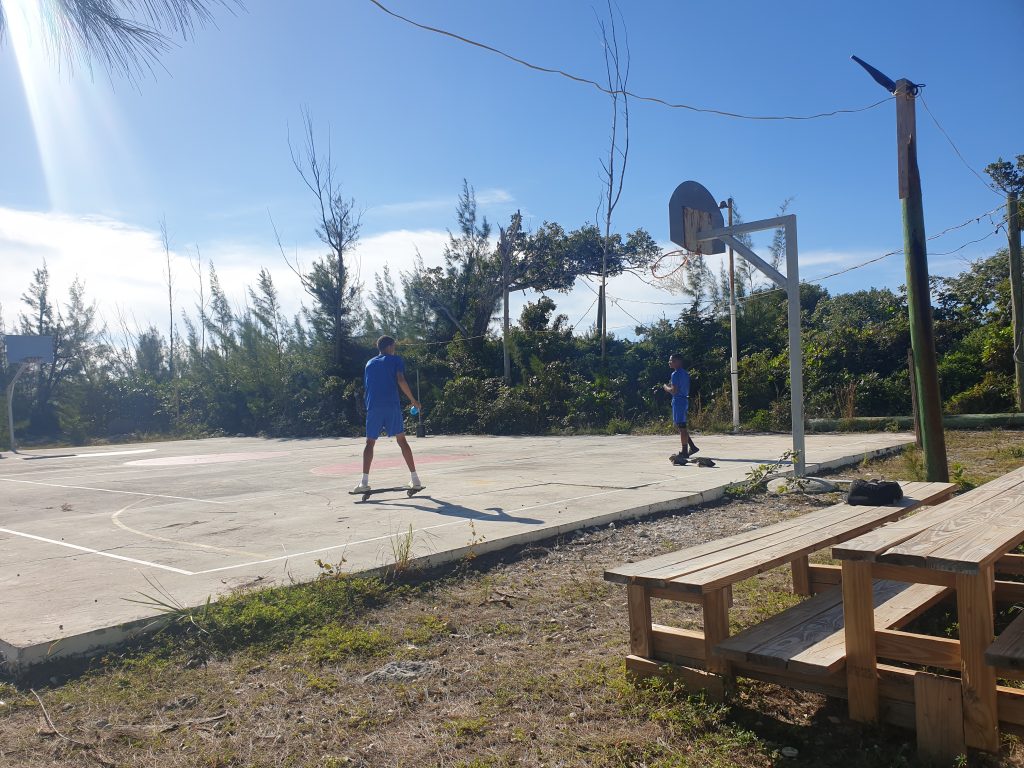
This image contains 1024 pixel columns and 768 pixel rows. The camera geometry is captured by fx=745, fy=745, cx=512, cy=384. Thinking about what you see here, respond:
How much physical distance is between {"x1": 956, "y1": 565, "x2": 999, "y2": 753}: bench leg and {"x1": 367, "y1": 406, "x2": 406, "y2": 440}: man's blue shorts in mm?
6677

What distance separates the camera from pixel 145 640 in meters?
3.91

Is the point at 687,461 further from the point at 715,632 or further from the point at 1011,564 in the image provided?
the point at 715,632

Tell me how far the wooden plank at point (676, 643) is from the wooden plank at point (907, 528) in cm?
73

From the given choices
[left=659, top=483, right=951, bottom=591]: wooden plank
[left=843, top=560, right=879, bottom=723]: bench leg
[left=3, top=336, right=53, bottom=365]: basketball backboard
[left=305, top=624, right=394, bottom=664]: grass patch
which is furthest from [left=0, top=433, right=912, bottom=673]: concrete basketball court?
[left=3, top=336, right=53, bottom=365]: basketball backboard

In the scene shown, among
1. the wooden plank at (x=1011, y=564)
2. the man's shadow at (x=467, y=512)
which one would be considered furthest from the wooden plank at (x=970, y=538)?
the man's shadow at (x=467, y=512)

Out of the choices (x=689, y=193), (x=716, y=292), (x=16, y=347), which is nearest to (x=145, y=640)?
(x=689, y=193)

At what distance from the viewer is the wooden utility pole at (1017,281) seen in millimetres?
15977

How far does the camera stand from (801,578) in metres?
4.38

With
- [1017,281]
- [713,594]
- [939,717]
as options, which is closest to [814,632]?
[713,594]

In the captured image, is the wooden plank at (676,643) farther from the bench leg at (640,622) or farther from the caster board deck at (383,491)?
the caster board deck at (383,491)

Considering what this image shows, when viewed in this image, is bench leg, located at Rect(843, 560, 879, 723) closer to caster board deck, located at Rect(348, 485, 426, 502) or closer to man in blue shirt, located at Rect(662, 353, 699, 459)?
caster board deck, located at Rect(348, 485, 426, 502)

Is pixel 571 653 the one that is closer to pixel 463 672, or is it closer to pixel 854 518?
pixel 463 672

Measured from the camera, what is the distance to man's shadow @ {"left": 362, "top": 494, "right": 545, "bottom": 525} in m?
6.61

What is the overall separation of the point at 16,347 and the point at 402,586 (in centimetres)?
2630
